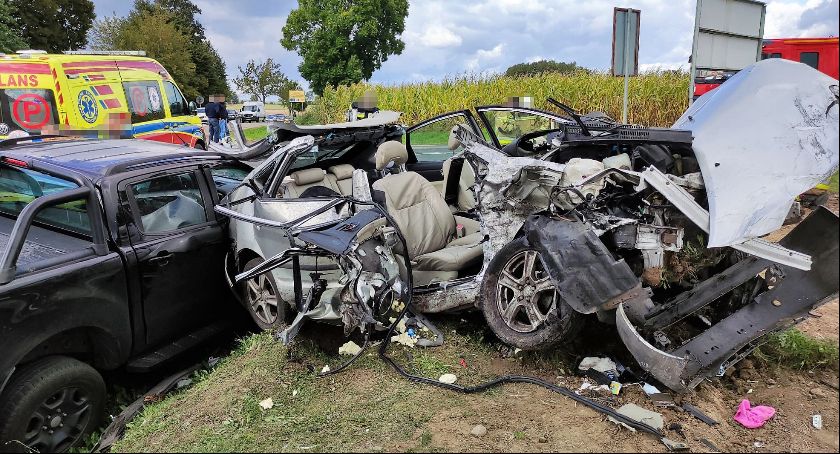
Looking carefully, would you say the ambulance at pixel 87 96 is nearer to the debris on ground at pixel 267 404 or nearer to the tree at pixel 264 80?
the debris on ground at pixel 267 404

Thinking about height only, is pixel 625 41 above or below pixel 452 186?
above

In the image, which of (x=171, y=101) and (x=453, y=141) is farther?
(x=171, y=101)

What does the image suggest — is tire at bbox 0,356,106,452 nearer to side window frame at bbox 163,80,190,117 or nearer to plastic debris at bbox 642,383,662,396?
plastic debris at bbox 642,383,662,396

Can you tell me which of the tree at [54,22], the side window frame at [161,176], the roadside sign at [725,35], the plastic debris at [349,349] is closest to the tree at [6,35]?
the tree at [54,22]

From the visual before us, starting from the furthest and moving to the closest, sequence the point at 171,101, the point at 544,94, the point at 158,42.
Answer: the point at 158,42 → the point at 544,94 → the point at 171,101

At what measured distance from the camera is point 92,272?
11.6 feet

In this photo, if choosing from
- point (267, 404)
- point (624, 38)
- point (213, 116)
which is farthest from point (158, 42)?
point (267, 404)

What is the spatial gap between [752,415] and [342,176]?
3.90 metres

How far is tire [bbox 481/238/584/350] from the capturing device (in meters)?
3.73

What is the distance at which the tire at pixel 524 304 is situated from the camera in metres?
3.73

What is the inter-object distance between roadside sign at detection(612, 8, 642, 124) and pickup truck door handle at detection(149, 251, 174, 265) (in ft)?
19.2

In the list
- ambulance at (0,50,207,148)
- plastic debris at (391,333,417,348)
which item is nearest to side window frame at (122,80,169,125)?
ambulance at (0,50,207,148)

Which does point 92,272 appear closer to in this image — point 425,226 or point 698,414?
point 425,226

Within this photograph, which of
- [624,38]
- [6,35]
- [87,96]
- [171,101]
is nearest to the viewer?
[624,38]
